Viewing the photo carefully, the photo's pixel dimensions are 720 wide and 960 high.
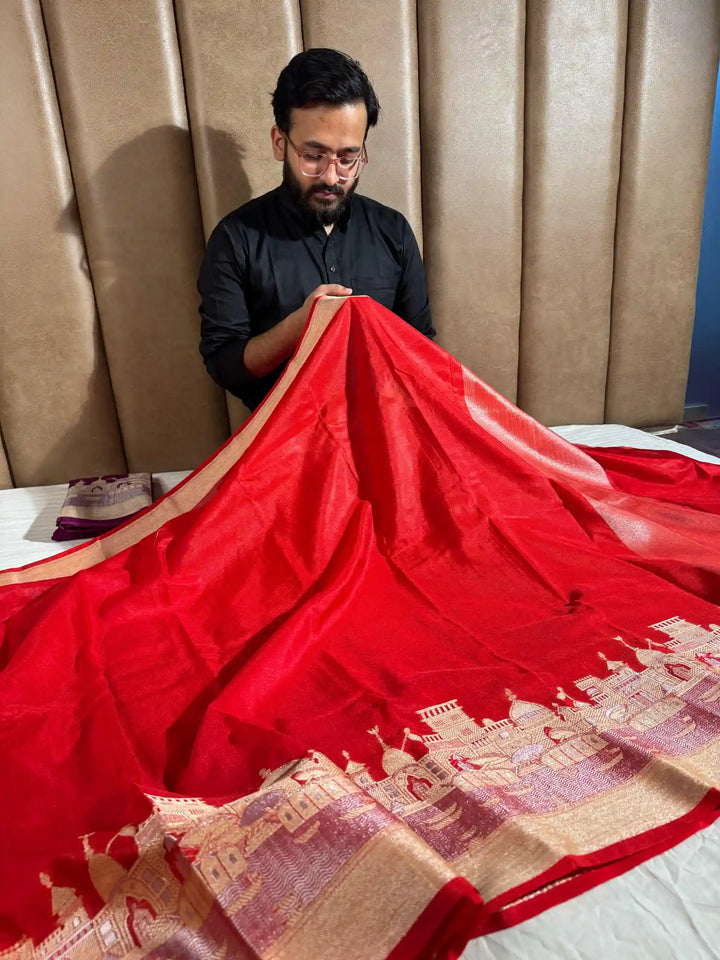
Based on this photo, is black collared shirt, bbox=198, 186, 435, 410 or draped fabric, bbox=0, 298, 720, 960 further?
black collared shirt, bbox=198, 186, 435, 410

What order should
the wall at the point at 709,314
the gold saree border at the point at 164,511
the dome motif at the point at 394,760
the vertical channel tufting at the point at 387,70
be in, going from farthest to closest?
1. the wall at the point at 709,314
2. the vertical channel tufting at the point at 387,70
3. the gold saree border at the point at 164,511
4. the dome motif at the point at 394,760

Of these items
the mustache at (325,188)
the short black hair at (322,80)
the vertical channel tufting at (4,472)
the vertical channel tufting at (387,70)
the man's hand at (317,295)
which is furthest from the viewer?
the vertical channel tufting at (4,472)

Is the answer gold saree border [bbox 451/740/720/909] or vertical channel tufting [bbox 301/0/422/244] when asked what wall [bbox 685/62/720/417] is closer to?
vertical channel tufting [bbox 301/0/422/244]

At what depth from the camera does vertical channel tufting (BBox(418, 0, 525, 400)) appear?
1639 millimetres

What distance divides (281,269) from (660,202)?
3.50 feet

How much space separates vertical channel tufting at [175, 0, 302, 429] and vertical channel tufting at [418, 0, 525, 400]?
14.1 inches

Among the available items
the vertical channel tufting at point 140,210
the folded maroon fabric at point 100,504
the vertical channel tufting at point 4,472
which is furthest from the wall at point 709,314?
the vertical channel tufting at point 4,472

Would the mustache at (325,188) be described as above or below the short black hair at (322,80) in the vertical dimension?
below

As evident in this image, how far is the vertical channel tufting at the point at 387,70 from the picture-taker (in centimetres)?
157

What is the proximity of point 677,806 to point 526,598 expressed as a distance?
1.28 ft

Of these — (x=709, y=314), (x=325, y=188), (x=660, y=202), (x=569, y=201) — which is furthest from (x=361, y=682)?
(x=709, y=314)

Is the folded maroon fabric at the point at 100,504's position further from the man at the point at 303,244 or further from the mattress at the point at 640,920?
the mattress at the point at 640,920

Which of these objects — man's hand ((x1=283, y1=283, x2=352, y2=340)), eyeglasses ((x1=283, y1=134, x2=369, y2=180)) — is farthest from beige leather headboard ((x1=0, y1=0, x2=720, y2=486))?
man's hand ((x1=283, y1=283, x2=352, y2=340))

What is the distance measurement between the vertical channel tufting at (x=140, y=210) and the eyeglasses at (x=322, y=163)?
330 mm
